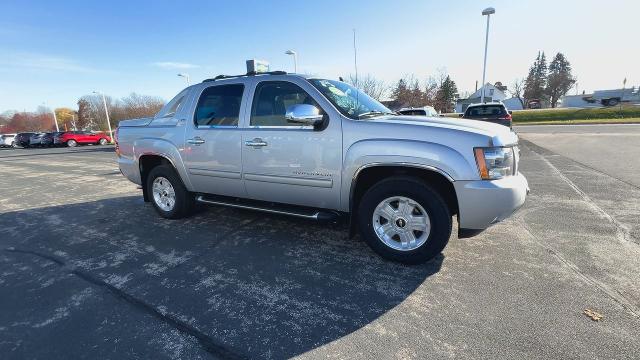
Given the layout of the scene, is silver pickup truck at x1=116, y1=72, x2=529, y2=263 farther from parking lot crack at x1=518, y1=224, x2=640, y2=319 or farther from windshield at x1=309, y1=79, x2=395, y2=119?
parking lot crack at x1=518, y1=224, x2=640, y2=319

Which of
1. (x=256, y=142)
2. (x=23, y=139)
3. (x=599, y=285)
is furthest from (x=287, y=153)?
(x=23, y=139)

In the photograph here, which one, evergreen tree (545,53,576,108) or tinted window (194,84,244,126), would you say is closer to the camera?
tinted window (194,84,244,126)

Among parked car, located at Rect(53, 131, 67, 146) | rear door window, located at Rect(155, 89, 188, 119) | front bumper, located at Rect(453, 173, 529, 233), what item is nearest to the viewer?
front bumper, located at Rect(453, 173, 529, 233)

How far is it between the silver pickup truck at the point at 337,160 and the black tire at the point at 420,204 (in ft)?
0.03

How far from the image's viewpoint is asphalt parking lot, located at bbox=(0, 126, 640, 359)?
242cm

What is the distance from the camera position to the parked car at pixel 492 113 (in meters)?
13.0

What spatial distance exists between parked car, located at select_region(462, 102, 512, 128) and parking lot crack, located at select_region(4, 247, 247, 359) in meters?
13.1

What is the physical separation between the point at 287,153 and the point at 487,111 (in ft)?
39.7

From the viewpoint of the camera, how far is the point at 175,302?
9.90ft

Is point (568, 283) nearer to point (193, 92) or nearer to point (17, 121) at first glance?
point (193, 92)

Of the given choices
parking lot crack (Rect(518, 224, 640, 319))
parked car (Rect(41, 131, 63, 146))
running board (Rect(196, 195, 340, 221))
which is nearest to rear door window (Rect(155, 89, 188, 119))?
running board (Rect(196, 195, 340, 221))

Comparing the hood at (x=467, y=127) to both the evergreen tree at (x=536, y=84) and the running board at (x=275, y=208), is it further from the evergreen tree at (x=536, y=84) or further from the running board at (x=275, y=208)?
the evergreen tree at (x=536, y=84)

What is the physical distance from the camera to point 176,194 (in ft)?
Answer: 17.2

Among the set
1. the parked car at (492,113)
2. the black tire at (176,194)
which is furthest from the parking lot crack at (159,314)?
the parked car at (492,113)
